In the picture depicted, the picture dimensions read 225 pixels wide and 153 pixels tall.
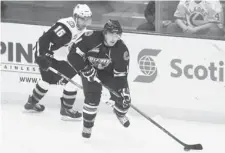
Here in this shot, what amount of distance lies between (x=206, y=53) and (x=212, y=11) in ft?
1.19

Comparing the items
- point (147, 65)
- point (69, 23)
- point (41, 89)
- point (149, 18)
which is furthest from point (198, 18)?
point (41, 89)

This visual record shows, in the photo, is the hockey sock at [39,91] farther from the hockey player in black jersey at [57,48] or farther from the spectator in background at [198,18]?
the spectator in background at [198,18]

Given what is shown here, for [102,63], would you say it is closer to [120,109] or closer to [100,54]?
[100,54]

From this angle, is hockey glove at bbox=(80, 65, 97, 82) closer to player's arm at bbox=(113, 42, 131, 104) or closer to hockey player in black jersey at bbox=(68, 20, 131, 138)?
hockey player in black jersey at bbox=(68, 20, 131, 138)

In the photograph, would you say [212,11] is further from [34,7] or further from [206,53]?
[34,7]

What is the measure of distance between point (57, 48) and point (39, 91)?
1.35 ft

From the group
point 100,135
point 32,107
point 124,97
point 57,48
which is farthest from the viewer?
point 32,107

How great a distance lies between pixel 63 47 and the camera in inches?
207

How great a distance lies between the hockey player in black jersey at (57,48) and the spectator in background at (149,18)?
57cm

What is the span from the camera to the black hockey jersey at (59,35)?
512 centimetres

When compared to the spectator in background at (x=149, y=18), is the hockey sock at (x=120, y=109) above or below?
below

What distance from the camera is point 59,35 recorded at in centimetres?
514

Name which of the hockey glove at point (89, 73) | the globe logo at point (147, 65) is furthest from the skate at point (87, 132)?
the globe logo at point (147, 65)

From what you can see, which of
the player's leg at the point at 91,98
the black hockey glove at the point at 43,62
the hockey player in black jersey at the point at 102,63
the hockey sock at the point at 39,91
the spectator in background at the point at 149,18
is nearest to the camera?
the hockey player in black jersey at the point at 102,63
